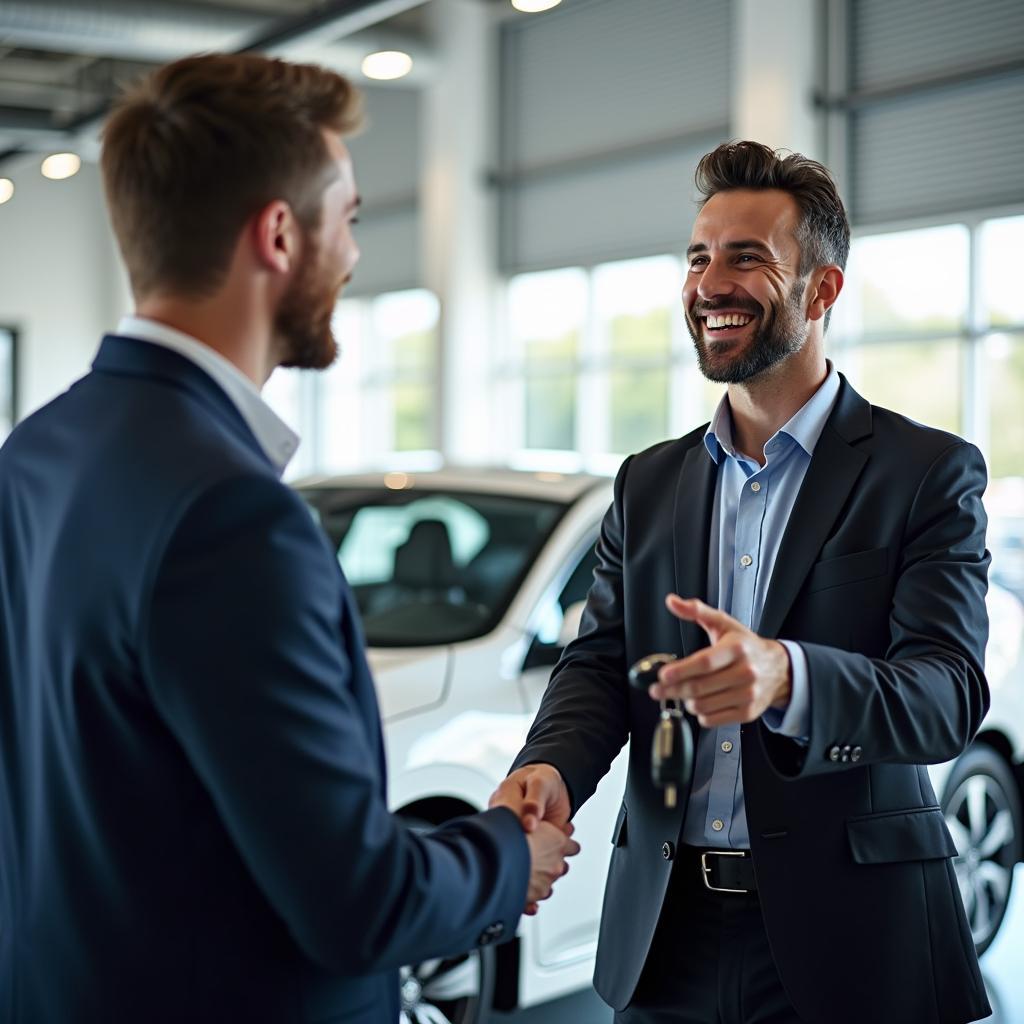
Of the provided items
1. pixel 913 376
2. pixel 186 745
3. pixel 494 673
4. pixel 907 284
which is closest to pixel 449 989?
pixel 494 673

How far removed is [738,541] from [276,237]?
3.03 ft

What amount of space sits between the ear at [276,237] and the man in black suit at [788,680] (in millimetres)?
712

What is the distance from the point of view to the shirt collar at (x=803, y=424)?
2.03 meters

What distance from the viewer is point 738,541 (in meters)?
2.03

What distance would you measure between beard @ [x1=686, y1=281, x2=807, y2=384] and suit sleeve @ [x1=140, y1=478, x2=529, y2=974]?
926 mm

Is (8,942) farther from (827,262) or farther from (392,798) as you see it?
(392,798)

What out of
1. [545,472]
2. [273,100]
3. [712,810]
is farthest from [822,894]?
[545,472]

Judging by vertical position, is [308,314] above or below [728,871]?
above

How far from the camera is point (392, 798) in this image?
133 inches

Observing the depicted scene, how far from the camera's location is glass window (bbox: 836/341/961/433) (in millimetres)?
9625

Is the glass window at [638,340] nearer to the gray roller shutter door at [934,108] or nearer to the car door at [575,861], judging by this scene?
the gray roller shutter door at [934,108]

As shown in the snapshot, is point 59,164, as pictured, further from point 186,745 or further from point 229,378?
point 186,745

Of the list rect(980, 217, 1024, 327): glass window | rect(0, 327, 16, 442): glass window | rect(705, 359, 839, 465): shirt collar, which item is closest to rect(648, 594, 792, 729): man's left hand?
rect(705, 359, 839, 465): shirt collar

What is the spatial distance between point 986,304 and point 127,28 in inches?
246
